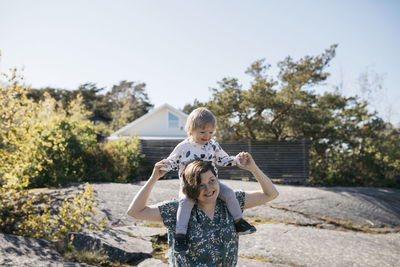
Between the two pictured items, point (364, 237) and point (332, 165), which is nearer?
point (364, 237)

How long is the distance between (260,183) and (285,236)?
3428 millimetres

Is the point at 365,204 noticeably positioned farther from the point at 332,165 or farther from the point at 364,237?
the point at 332,165

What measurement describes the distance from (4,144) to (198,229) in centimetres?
456

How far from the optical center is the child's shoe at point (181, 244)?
2.25 m

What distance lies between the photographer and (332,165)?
43.1 feet

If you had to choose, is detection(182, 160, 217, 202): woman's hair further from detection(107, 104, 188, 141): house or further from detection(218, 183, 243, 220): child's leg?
detection(107, 104, 188, 141): house

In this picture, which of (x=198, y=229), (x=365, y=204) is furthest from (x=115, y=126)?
(x=198, y=229)

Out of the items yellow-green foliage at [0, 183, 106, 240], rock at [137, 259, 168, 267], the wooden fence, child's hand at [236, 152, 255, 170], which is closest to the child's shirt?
child's hand at [236, 152, 255, 170]

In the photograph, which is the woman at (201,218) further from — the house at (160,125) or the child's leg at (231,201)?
the house at (160,125)

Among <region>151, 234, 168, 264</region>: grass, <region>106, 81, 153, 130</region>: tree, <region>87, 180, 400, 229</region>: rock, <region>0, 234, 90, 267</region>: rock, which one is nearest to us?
<region>0, 234, 90, 267</region>: rock

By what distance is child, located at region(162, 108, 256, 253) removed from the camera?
2345 mm

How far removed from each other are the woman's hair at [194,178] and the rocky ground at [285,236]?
2.46 m

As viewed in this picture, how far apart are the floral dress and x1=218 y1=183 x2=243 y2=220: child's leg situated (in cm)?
4

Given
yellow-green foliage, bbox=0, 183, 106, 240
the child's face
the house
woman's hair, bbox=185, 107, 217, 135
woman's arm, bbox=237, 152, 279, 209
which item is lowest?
yellow-green foliage, bbox=0, 183, 106, 240
